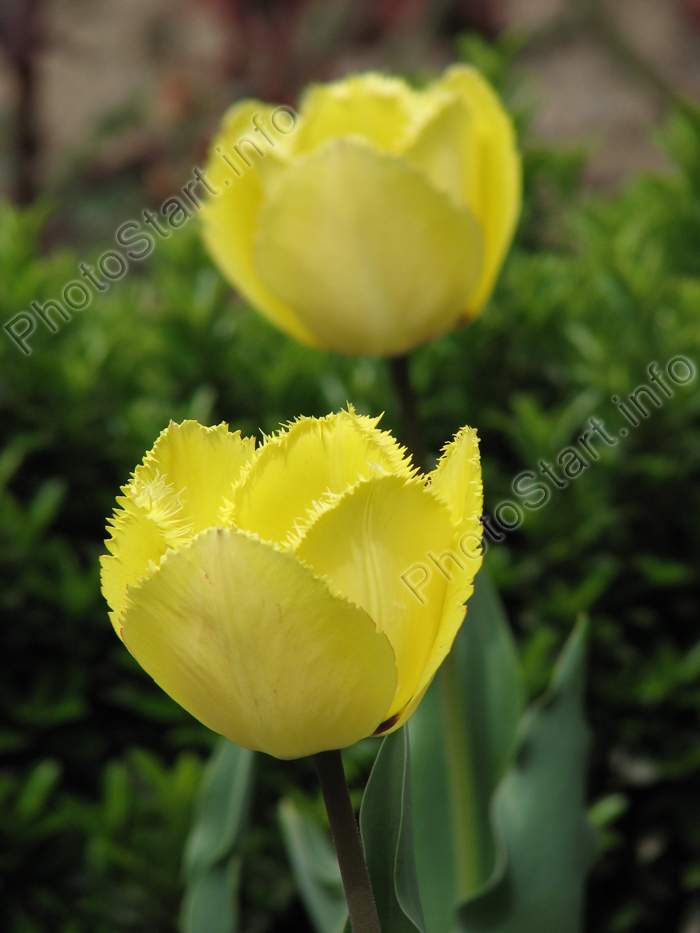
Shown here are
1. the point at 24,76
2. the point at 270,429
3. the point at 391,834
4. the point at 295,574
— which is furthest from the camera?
the point at 24,76

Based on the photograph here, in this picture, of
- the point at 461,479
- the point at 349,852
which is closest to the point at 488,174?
the point at 461,479

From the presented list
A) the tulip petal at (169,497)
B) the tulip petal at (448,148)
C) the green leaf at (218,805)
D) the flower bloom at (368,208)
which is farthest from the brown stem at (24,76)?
the tulip petal at (169,497)

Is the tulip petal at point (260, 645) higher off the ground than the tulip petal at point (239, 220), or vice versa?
the tulip petal at point (260, 645)

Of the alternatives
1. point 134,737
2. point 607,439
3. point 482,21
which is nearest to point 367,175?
point 607,439

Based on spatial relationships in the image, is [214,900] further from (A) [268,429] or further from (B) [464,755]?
(A) [268,429]

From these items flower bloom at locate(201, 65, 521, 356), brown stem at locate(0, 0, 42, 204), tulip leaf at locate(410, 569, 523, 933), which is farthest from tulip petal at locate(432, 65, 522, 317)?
brown stem at locate(0, 0, 42, 204)

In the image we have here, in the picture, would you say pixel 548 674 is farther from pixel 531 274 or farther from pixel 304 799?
pixel 531 274

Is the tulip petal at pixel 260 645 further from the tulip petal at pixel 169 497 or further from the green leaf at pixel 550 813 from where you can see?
the green leaf at pixel 550 813
